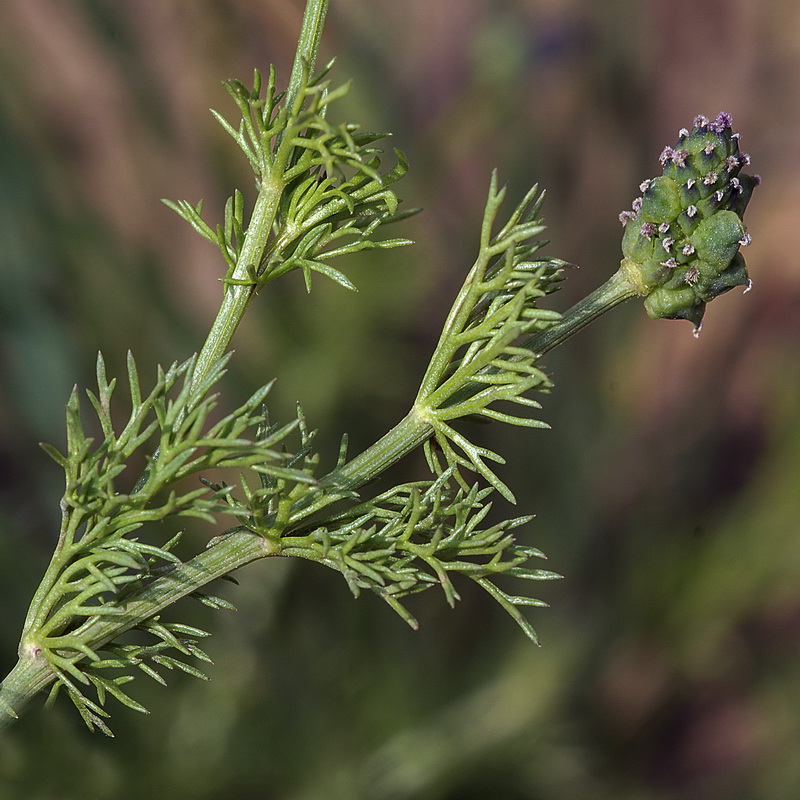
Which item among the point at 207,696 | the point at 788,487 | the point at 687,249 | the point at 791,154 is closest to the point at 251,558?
the point at 687,249

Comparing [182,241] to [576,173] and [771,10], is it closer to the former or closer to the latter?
[576,173]

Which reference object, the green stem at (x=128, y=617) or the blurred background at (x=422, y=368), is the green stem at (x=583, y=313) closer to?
the green stem at (x=128, y=617)

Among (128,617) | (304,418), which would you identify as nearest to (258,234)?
(304,418)

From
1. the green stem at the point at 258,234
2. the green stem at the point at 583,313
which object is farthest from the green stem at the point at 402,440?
the green stem at the point at 258,234

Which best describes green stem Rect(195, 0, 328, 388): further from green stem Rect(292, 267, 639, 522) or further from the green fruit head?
the green fruit head

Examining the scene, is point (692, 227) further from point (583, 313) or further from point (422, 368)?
point (422, 368)
